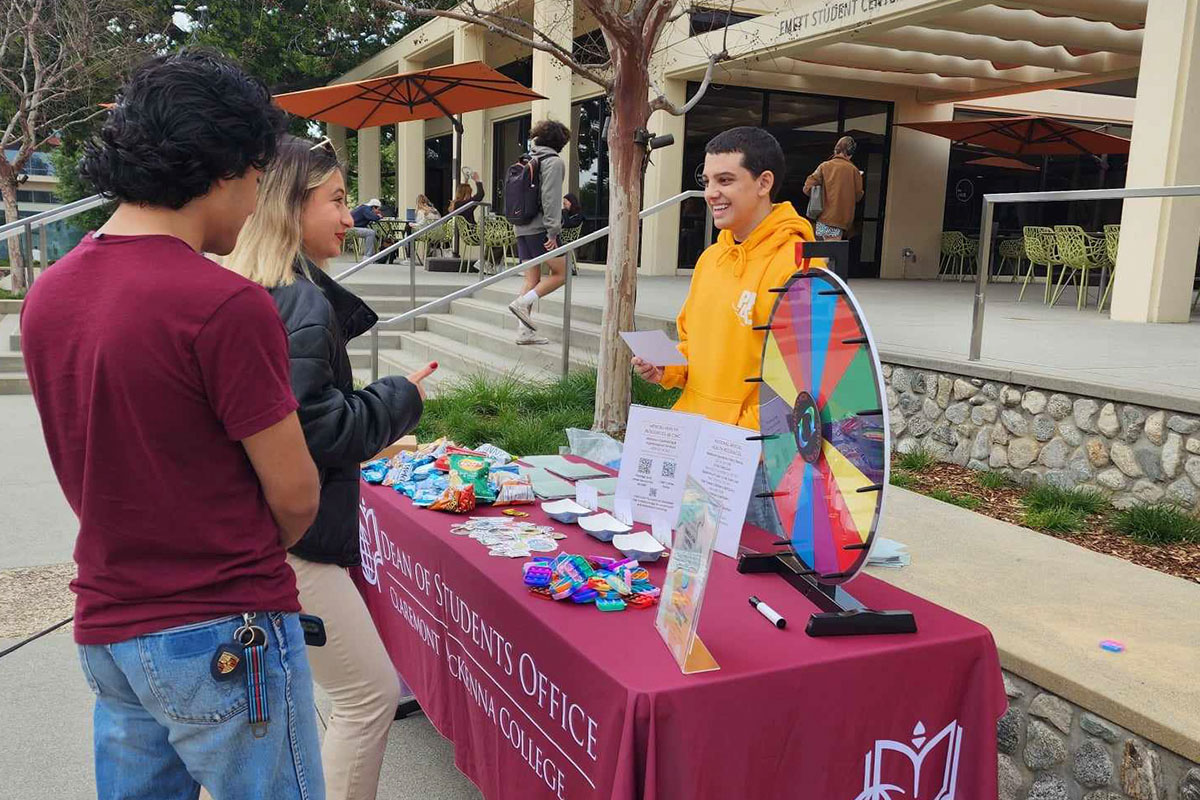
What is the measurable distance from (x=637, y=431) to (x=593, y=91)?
14379 millimetres

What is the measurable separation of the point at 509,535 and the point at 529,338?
5806mm

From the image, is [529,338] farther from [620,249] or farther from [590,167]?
[590,167]

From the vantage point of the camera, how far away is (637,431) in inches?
94.3

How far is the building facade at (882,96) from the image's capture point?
8.04 m

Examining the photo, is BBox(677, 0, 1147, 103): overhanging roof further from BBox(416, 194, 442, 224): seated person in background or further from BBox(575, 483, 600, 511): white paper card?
BBox(575, 483, 600, 511): white paper card

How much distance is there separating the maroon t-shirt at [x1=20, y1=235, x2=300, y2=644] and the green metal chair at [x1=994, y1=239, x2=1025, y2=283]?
14446 millimetres

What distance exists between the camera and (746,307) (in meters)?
2.70

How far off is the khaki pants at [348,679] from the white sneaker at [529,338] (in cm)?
600

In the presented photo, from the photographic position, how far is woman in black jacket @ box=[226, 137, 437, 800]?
1928 mm

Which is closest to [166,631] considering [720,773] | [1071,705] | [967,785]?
Answer: [720,773]

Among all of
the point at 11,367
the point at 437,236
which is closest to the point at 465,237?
the point at 437,236

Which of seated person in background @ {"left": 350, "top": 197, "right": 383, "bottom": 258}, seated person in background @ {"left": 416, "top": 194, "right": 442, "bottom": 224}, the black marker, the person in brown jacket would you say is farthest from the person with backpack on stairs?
seated person in background @ {"left": 416, "top": 194, "right": 442, "bottom": 224}

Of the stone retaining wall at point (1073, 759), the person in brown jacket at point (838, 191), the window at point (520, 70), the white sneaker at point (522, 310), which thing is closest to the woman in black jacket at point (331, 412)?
the stone retaining wall at point (1073, 759)

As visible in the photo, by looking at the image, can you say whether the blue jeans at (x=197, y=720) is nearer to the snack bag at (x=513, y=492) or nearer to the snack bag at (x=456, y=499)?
the snack bag at (x=456, y=499)
